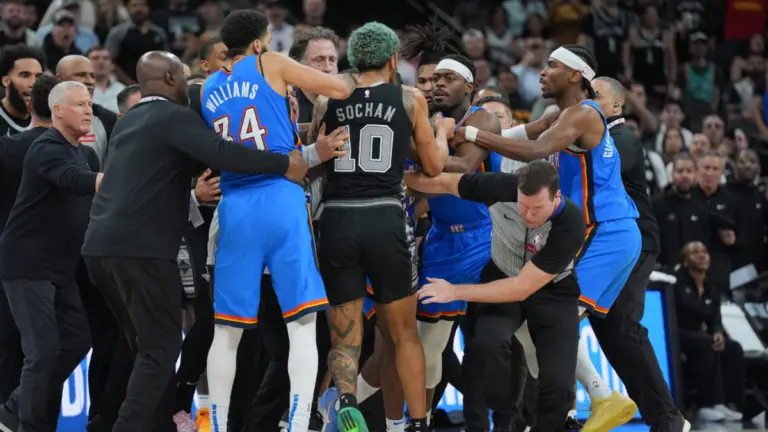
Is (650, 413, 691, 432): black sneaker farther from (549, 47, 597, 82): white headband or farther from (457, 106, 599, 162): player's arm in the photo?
(549, 47, 597, 82): white headband

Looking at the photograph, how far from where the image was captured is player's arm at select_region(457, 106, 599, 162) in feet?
24.2

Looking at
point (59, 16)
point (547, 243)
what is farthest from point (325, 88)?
point (59, 16)

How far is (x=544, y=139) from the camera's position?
7434 millimetres

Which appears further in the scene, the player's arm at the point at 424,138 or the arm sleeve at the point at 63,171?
the arm sleeve at the point at 63,171

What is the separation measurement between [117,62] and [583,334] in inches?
231

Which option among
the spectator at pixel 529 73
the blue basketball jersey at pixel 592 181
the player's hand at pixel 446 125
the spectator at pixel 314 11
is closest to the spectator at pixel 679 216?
the spectator at pixel 529 73

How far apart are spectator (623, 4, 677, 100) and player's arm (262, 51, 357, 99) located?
1112 centimetres

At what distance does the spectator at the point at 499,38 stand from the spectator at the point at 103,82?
238 inches

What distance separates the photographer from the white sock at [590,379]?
784cm

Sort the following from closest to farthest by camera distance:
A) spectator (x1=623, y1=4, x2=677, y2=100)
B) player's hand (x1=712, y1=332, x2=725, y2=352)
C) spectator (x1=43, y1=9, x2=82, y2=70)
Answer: player's hand (x1=712, y1=332, x2=725, y2=352) → spectator (x1=43, y1=9, x2=82, y2=70) → spectator (x1=623, y1=4, x2=677, y2=100)

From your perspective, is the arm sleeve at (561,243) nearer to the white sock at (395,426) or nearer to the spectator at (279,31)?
the white sock at (395,426)

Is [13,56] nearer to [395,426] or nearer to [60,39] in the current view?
[60,39]

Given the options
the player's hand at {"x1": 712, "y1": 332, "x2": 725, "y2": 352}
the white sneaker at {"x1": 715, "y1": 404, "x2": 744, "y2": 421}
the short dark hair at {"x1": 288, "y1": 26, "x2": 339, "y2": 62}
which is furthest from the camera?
the player's hand at {"x1": 712, "y1": 332, "x2": 725, "y2": 352}

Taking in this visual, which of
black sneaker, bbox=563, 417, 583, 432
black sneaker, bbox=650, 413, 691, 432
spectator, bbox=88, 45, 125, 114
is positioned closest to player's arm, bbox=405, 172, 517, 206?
black sneaker, bbox=563, 417, 583, 432
